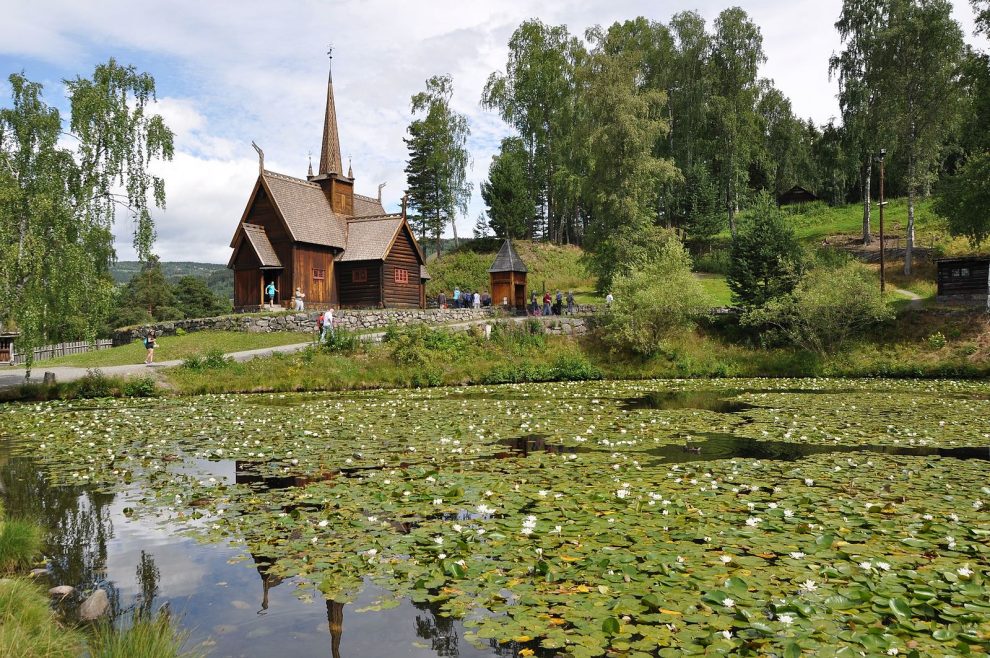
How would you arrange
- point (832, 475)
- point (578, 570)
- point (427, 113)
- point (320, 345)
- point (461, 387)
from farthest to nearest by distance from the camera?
Result: point (427, 113) < point (320, 345) < point (461, 387) < point (832, 475) < point (578, 570)

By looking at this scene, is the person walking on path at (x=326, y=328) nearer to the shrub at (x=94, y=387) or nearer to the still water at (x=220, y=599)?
the shrub at (x=94, y=387)

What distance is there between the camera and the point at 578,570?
19.1 feet

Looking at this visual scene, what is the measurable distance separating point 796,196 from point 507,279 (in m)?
42.9

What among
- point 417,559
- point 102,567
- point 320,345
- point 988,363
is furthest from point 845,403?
point 320,345

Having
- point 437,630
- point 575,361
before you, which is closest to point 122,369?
point 575,361

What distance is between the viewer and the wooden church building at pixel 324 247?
4006 centimetres

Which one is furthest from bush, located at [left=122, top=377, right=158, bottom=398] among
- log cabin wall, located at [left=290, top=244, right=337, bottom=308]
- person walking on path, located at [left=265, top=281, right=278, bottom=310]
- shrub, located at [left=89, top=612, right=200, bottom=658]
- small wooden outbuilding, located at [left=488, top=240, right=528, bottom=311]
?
small wooden outbuilding, located at [left=488, top=240, right=528, bottom=311]

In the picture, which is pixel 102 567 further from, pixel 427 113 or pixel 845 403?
pixel 427 113

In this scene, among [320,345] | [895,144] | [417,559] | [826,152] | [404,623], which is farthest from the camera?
[826,152]

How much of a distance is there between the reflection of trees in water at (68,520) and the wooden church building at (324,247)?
1191 inches

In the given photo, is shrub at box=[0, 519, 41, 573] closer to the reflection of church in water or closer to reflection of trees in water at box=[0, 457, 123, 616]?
reflection of trees in water at box=[0, 457, 123, 616]

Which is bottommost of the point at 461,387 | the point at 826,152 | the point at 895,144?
the point at 461,387

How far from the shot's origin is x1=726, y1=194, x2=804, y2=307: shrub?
3306 centimetres

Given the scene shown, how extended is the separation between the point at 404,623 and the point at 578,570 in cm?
164
